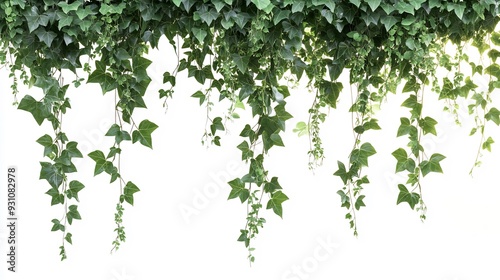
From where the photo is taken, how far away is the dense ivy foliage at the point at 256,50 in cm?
125

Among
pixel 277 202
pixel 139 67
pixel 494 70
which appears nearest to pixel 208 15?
pixel 139 67

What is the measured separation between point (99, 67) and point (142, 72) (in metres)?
0.10

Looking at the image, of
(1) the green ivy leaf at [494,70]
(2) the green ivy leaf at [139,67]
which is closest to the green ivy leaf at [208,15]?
(2) the green ivy leaf at [139,67]

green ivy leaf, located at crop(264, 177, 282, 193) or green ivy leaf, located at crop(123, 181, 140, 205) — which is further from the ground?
green ivy leaf, located at crop(123, 181, 140, 205)

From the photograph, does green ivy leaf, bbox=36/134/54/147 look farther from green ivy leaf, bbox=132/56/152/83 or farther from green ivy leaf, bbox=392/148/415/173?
green ivy leaf, bbox=392/148/415/173

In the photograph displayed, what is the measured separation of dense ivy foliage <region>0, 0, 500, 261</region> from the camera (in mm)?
1249

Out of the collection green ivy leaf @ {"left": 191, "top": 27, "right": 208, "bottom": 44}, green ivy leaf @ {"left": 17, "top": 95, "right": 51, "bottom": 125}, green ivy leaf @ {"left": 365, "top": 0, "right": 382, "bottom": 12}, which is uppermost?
green ivy leaf @ {"left": 191, "top": 27, "right": 208, "bottom": 44}

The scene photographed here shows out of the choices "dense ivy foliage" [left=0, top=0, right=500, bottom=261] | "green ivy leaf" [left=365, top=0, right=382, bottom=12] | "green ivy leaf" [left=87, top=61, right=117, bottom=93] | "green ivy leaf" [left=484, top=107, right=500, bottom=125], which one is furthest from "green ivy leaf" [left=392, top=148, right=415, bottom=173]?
"green ivy leaf" [left=87, top=61, right=117, bottom=93]

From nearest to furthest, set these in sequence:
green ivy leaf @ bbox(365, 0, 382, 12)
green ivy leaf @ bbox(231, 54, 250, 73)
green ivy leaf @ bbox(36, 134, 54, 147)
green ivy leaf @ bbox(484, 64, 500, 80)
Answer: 1. green ivy leaf @ bbox(365, 0, 382, 12)
2. green ivy leaf @ bbox(231, 54, 250, 73)
3. green ivy leaf @ bbox(36, 134, 54, 147)
4. green ivy leaf @ bbox(484, 64, 500, 80)

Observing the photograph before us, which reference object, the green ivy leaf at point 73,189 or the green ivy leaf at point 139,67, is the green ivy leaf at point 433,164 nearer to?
the green ivy leaf at point 139,67

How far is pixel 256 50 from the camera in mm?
1301

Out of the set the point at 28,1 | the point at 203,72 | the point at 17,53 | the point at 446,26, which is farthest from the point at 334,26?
the point at 17,53

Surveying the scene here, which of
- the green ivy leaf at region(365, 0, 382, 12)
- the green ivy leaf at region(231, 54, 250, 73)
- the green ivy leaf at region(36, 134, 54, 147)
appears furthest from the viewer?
the green ivy leaf at region(36, 134, 54, 147)

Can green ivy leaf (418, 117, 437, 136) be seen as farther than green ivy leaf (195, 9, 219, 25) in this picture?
Yes
